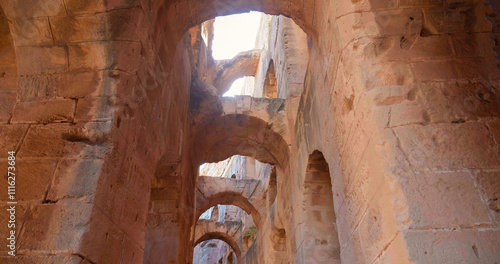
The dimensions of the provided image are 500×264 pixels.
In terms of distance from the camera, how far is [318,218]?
4.88m

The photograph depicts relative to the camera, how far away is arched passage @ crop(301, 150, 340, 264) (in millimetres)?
4652

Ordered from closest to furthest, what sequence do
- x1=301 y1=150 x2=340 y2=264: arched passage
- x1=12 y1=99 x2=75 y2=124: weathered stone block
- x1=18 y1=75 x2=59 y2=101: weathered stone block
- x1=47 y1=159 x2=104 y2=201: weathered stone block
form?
x1=47 y1=159 x2=104 y2=201: weathered stone block → x1=12 y1=99 x2=75 y2=124: weathered stone block → x1=18 y1=75 x2=59 y2=101: weathered stone block → x1=301 y1=150 x2=340 y2=264: arched passage

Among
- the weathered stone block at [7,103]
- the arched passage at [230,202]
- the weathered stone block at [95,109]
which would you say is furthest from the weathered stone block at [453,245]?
the arched passage at [230,202]

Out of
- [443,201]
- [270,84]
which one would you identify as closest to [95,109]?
[443,201]

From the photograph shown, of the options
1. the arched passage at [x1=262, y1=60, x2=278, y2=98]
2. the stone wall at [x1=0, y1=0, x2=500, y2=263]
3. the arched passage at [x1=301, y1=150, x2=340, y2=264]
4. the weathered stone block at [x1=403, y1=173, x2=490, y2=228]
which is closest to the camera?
the weathered stone block at [x1=403, y1=173, x2=490, y2=228]

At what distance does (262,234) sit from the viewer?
9055 millimetres

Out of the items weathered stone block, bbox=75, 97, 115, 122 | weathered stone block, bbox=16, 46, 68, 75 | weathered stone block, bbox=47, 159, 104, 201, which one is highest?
weathered stone block, bbox=16, 46, 68, 75

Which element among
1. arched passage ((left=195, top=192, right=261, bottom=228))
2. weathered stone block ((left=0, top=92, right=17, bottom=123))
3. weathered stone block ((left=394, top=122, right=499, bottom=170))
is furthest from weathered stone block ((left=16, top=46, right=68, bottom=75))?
arched passage ((left=195, top=192, right=261, bottom=228))

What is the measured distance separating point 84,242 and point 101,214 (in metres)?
0.22

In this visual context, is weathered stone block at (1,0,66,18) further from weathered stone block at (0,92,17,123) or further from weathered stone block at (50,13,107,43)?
weathered stone block at (0,92,17,123)

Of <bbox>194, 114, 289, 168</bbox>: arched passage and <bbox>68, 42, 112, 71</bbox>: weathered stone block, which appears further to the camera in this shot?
<bbox>194, 114, 289, 168</bbox>: arched passage

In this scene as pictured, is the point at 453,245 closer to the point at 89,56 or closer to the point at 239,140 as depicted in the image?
the point at 89,56

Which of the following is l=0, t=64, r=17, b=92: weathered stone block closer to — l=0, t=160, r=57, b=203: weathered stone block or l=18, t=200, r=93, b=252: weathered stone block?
l=0, t=160, r=57, b=203: weathered stone block

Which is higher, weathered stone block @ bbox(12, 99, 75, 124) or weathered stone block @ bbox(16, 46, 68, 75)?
weathered stone block @ bbox(16, 46, 68, 75)
